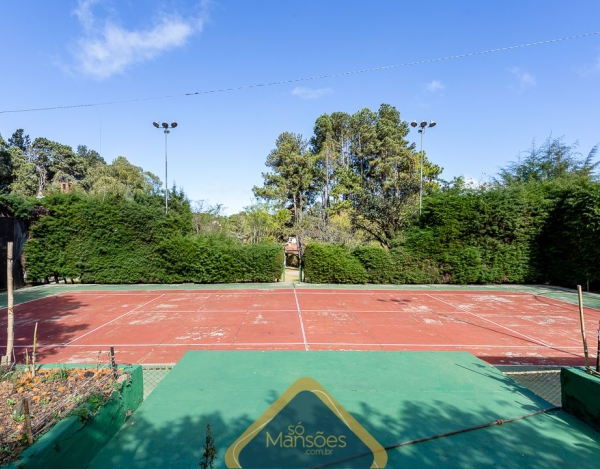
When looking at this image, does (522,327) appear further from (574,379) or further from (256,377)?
(256,377)

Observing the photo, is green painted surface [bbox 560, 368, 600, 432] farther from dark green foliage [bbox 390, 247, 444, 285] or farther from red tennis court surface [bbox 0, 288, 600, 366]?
dark green foliage [bbox 390, 247, 444, 285]

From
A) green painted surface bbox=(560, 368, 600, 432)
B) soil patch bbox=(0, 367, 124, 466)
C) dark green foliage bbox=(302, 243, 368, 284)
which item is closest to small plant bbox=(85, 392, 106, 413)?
soil patch bbox=(0, 367, 124, 466)

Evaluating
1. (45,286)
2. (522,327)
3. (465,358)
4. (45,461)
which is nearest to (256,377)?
(45,461)

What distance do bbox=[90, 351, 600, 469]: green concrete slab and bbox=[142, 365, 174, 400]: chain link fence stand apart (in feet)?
1.33

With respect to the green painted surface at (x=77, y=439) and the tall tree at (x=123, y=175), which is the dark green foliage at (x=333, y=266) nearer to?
the green painted surface at (x=77, y=439)

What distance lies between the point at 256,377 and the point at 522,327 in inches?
280

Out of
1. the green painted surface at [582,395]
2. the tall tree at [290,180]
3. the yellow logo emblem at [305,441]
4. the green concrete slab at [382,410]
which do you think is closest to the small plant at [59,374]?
the green concrete slab at [382,410]

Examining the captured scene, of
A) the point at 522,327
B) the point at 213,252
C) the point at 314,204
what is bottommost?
the point at 522,327

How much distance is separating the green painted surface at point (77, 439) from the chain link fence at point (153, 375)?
1.15 metres

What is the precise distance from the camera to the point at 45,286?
1377 centimetres

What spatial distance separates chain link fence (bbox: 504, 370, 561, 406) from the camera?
4.31 m

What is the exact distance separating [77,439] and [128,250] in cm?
1314

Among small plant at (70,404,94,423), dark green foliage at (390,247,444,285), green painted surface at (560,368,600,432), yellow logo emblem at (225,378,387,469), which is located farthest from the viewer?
dark green foliage at (390,247,444,285)

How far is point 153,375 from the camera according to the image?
5.12 m
